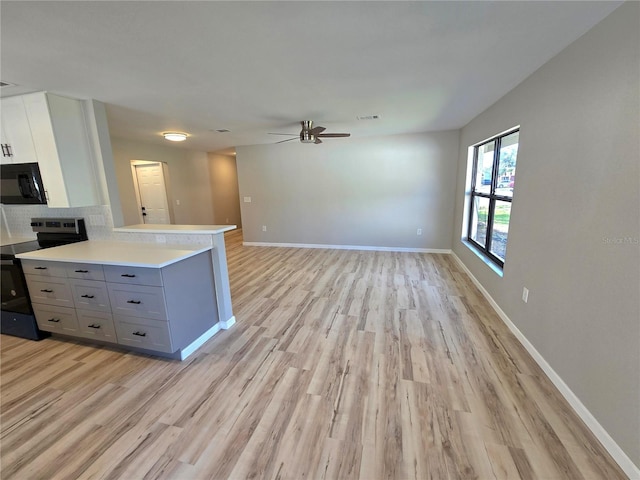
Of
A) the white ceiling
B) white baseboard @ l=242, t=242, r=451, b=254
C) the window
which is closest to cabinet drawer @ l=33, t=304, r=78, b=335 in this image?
the white ceiling

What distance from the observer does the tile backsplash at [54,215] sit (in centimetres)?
286

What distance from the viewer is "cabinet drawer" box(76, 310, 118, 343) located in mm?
2307

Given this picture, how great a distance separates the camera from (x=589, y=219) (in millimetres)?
Result: 1635

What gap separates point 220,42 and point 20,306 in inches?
123

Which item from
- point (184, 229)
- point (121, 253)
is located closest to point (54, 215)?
point (121, 253)

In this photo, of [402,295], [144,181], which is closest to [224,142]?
[144,181]

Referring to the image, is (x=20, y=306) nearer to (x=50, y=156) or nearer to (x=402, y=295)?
(x=50, y=156)

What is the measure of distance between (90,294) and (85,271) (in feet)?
0.71

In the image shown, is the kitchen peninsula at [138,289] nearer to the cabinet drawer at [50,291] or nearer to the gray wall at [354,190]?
the cabinet drawer at [50,291]

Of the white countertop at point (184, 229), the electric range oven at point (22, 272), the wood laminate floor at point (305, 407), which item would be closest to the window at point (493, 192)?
the wood laminate floor at point (305, 407)

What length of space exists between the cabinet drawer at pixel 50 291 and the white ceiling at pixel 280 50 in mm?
Result: 1712

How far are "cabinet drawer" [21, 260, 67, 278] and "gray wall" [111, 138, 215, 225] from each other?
288 cm

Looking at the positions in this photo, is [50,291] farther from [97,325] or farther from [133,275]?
[133,275]

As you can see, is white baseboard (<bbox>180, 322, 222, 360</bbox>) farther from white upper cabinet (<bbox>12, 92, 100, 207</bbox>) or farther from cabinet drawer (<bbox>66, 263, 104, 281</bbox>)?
white upper cabinet (<bbox>12, 92, 100, 207</bbox>)
